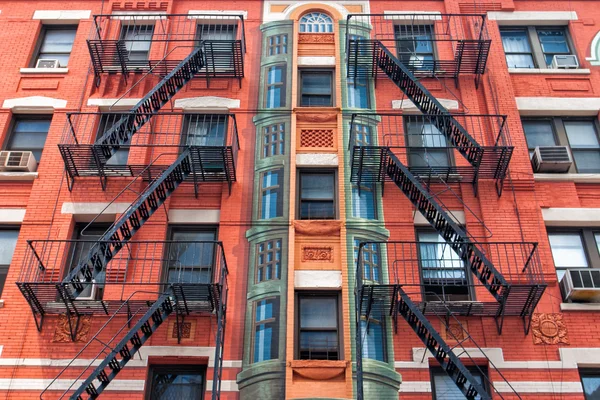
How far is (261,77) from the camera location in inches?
846

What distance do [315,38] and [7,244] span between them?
986cm

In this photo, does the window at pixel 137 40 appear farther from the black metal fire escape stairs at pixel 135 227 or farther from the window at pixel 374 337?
the window at pixel 374 337

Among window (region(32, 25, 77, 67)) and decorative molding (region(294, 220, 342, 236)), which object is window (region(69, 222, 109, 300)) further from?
window (region(32, 25, 77, 67))

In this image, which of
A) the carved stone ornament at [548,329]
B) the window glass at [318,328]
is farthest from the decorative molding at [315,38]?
the carved stone ornament at [548,329]

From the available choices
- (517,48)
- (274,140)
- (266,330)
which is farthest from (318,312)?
(517,48)

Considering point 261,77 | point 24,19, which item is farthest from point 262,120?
point 24,19

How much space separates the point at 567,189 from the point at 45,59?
564 inches

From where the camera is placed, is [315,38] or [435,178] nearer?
[435,178]

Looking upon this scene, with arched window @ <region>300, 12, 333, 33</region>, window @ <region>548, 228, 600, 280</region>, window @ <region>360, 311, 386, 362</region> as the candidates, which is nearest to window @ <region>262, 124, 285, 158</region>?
arched window @ <region>300, 12, 333, 33</region>

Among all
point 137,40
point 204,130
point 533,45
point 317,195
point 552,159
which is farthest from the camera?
point 533,45

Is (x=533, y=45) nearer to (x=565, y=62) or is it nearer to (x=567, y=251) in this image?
(x=565, y=62)

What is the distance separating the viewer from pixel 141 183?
19.2 meters

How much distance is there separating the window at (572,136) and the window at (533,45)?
195 cm

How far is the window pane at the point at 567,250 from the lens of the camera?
18.4 m
